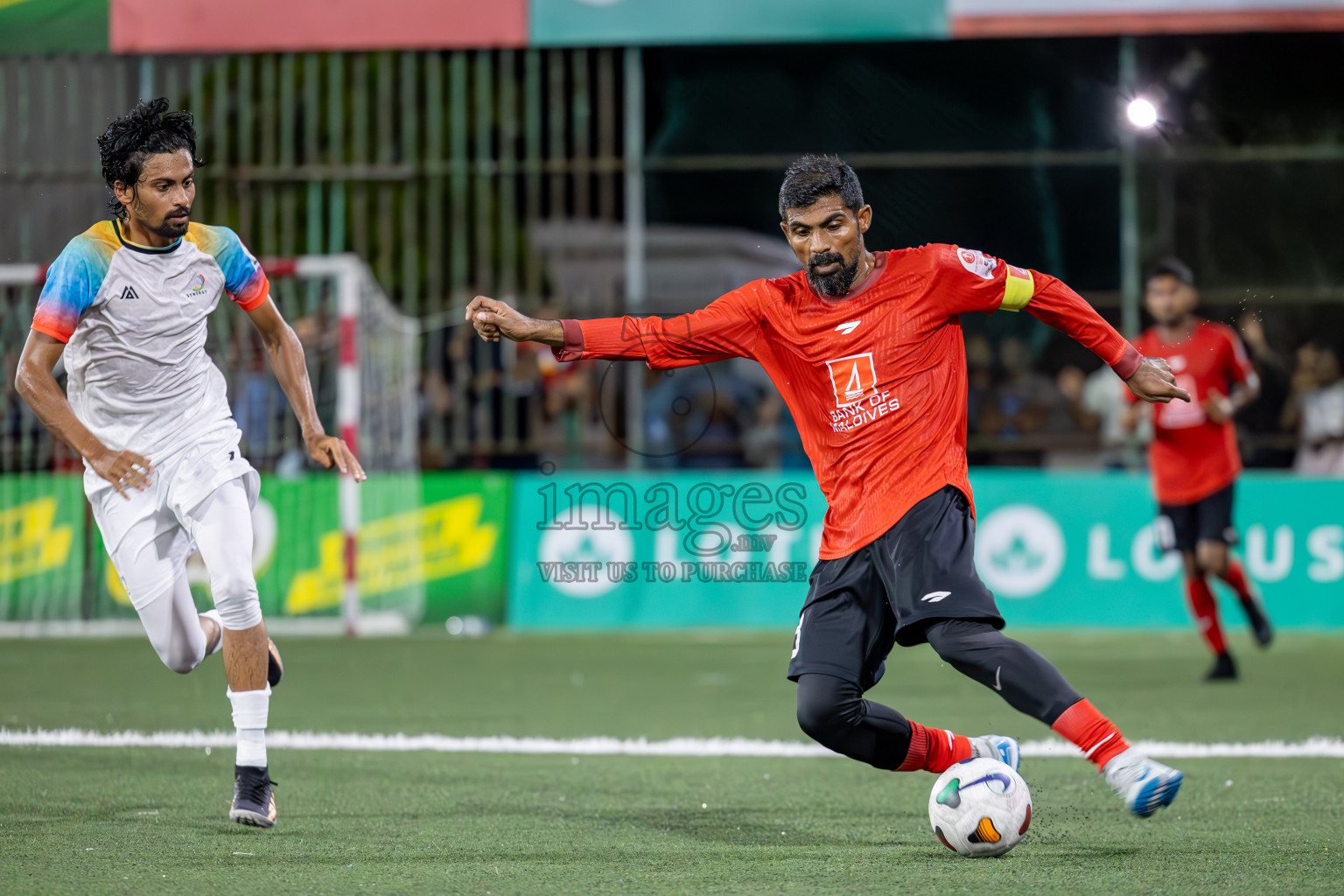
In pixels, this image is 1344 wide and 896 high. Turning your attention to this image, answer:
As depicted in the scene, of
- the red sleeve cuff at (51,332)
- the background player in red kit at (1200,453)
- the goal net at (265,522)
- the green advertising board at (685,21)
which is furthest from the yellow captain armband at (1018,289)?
the green advertising board at (685,21)

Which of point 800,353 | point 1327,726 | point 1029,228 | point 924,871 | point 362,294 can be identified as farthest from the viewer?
point 1029,228

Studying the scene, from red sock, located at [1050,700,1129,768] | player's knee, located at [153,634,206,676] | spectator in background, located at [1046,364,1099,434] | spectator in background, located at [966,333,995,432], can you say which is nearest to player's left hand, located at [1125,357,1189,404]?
red sock, located at [1050,700,1129,768]

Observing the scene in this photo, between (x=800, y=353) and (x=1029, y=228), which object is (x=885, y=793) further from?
(x=1029, y=228)

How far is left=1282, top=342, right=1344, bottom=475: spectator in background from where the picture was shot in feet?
46.3

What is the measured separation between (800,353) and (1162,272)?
5.13 metres

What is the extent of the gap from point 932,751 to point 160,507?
264cm

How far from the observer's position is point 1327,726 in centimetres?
796

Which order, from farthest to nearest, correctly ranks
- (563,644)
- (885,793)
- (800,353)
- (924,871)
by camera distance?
(563,644) < (885,793) < (800,353) < (924,871)

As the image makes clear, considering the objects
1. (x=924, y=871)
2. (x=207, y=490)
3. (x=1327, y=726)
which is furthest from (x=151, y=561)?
(x=1327, y=726)

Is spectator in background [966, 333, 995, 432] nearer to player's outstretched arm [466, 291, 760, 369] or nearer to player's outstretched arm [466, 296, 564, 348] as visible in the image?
player's outstretched arm [466, 291, 760, 369]

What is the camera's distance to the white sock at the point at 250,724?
554cm

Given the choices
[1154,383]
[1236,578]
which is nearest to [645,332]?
[1154,383]

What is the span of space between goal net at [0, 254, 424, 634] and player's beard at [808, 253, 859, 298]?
26.2 ft

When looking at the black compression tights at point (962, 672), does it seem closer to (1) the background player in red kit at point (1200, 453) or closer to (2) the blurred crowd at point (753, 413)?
(1) the background player in red kit at point (1200, 453)
